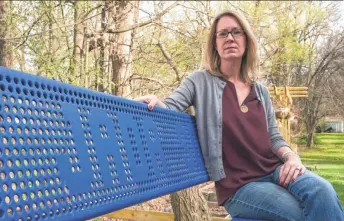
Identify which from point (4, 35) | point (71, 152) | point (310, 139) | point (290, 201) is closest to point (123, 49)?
point (4, 35)

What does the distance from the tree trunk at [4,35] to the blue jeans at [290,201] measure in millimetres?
2749

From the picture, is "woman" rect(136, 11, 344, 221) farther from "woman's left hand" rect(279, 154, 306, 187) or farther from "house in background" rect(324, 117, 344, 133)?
"house in background" rect(324, 117, 344, 133)

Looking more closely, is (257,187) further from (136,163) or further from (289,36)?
(289,36)

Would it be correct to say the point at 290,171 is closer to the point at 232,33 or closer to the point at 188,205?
the point at 232,33

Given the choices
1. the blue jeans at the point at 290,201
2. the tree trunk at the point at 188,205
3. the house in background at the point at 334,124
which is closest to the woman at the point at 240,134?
the blue jeans at the point at 290,201

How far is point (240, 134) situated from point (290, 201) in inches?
13.3

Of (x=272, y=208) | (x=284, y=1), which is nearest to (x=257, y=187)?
(x=272, y=208)

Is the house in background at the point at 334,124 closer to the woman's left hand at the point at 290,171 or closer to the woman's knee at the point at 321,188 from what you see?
the woman's left hand at the point at 290,171

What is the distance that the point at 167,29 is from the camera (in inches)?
161

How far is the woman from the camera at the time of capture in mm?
1524

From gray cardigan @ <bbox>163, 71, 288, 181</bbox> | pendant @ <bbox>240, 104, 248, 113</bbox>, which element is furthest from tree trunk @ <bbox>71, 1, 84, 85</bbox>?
pendant @ <bbox>240, 104, 248, 113</bbox>

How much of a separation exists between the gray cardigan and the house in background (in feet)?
7.49

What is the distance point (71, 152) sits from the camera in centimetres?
101

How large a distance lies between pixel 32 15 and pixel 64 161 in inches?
117
